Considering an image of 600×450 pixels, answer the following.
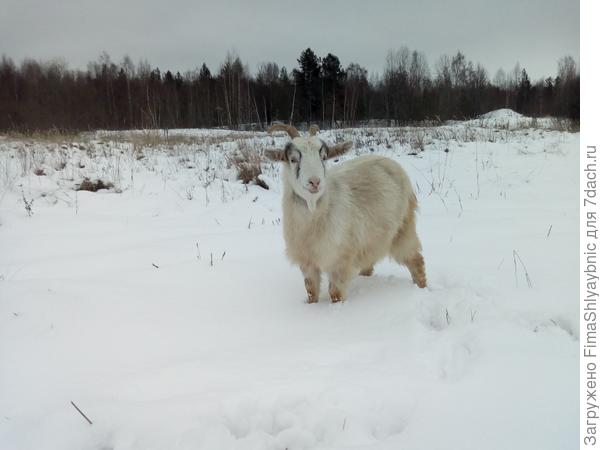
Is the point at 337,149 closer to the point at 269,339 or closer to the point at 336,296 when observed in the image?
the point at 336,296

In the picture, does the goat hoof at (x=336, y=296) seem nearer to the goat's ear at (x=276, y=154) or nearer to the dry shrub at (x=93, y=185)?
the goat's ear at (x=276, y=154)

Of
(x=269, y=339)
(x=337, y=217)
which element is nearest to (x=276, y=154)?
(x=337, y=217)

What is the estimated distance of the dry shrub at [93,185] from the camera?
7059 millimetres

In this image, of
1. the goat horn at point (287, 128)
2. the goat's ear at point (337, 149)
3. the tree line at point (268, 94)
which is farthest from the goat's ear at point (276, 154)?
the tree line at point (268, 94)

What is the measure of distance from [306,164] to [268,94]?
30.3 m

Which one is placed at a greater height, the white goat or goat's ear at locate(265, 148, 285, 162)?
goat's ear at locate(265, 148, 285, 162)

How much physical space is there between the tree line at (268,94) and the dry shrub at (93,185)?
191 inches

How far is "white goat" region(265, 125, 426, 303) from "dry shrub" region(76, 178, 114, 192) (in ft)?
15.8

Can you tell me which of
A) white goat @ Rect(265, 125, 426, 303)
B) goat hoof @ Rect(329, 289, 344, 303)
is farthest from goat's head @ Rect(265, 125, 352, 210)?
goat hoof @ Rect(329, 289, 344, 303)

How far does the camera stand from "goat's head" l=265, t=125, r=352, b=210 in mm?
3035

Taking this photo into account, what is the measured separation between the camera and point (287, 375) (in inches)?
85.0

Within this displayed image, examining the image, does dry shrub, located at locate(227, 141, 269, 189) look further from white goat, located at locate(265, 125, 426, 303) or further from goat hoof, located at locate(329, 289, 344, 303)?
goat hoof, located at locate(329, 289, 344, 303)

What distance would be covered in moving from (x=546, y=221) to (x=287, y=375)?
424 cm
